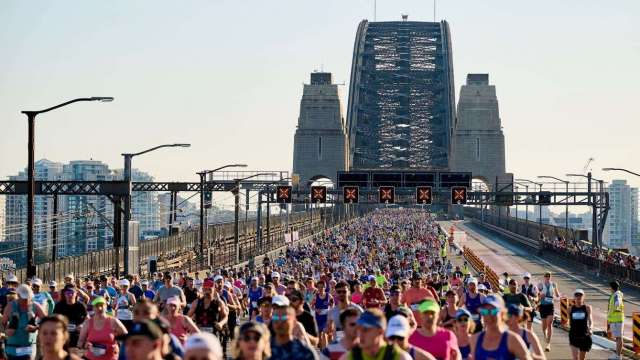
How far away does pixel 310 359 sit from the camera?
29.8 ft

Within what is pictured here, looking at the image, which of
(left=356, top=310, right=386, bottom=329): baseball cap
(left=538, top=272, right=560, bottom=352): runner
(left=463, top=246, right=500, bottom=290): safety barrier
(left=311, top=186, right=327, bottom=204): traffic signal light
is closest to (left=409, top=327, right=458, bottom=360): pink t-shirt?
(left=356, top=310, right=386, bottom=329): baseball cap

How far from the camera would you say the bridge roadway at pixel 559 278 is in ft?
87.7

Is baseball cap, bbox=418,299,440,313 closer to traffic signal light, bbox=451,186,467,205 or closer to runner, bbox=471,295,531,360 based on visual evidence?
runner, bbox=471,295,531,360

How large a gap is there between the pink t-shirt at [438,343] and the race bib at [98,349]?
361 centimetres

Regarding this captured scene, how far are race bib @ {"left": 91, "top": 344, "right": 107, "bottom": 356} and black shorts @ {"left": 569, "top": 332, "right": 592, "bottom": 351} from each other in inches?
388

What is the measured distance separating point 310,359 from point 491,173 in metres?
163

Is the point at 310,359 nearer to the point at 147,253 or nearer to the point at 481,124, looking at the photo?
the point at 147,253

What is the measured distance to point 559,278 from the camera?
63438 mm

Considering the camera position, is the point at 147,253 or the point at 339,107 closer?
the point at 147,253

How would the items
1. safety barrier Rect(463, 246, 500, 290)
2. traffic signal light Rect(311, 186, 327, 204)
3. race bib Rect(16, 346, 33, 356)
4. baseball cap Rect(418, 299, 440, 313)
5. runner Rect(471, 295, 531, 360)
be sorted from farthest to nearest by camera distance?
1. traffic signal light Rect(311, 186, 327, 204)
2. safety barrier Rect(463, 246, 500, 290)
3. race bib Rect(16, 346, 33, 356)
4. baseball cap Rect(418, 299, 440, 313)
5. runner Rect(471, 295, 531, 360)

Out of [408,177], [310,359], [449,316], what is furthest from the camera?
[408,177]

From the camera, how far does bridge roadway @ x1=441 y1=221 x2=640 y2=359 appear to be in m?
26.7

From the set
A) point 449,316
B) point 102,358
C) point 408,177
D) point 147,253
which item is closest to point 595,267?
point 408,177

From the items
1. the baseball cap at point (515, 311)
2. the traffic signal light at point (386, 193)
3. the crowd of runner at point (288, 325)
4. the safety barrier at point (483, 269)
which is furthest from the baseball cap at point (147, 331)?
the traffic signal light at point (386, 193)
